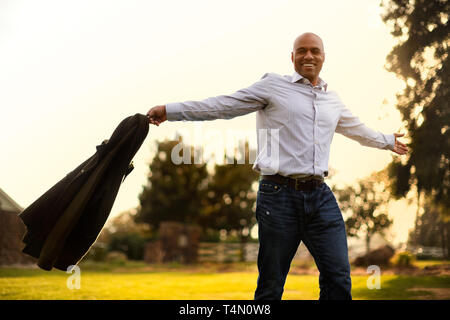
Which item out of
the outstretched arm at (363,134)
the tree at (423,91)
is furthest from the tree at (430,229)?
the outstretched arm at (363,134)

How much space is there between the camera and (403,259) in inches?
590

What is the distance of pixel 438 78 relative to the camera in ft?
36.7

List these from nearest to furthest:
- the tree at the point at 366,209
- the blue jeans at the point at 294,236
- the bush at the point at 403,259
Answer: the blue jeans at the point at 294,236 → the bush at the point at 403,259 → the tree at the point at 366,209

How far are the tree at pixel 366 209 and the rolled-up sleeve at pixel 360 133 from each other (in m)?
17.1

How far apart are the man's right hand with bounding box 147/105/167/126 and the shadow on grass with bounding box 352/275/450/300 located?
6622mm

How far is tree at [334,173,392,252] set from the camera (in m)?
20.1

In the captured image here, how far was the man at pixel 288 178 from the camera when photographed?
106 inches

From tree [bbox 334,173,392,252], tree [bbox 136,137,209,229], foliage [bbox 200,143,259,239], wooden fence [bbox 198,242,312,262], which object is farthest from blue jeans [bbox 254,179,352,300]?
tree [bbox 136,137,209,229]

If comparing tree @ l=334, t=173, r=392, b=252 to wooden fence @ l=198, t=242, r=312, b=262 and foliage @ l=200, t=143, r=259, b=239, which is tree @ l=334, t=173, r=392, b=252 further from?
foliage @ l=200, t=143, r=259, b=239

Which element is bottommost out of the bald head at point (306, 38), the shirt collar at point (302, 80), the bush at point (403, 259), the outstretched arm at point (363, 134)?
the bush at point (403, 259)

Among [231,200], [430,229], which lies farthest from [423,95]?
[231,200]

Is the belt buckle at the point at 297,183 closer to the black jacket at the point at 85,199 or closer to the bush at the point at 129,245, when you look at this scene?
the black jacket at the point at 85,199
